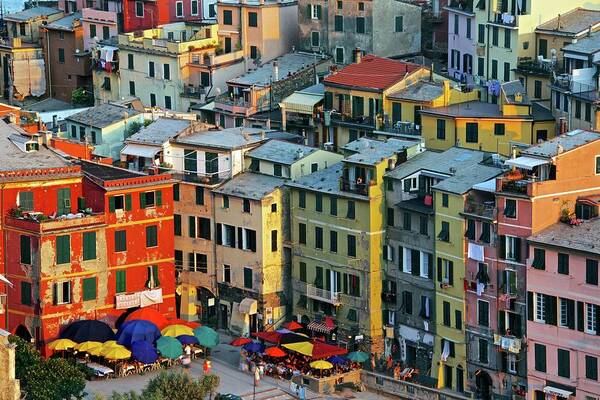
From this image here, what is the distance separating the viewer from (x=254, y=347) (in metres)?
127

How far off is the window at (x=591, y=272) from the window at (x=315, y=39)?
4059 cm

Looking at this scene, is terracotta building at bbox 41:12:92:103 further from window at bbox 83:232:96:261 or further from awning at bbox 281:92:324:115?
window at bbox 83:232:96:261

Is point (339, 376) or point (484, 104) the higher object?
point (484, 104)

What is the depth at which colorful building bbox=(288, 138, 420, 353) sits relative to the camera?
127m

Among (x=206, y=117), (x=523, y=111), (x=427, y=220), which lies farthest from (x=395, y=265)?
(x=206, y=117)

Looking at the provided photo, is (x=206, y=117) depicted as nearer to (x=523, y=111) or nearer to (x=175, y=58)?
(x=175, y=58)

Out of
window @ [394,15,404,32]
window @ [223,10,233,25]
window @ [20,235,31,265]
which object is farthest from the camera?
window @ [223,10,233,25]

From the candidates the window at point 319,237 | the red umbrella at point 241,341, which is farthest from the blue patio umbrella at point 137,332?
the window at point 319,237

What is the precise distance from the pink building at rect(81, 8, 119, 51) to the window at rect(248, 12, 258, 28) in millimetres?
12416

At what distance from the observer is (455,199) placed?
121375 millimetres

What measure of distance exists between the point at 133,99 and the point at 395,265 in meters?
29.8

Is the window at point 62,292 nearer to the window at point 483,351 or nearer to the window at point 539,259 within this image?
the window at point 483,351

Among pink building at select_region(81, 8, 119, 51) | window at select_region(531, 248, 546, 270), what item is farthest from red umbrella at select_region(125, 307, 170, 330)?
pink building at select_region(81, 8, 119, 51)

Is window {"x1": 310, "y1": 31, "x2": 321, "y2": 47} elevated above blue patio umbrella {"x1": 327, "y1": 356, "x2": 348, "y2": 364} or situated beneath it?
elevated above
